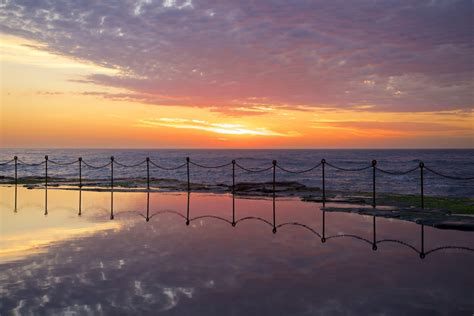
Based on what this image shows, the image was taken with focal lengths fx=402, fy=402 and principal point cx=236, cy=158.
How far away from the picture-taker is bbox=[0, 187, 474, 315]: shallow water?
4.90 meters

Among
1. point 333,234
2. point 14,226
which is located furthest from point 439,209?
point 14,226

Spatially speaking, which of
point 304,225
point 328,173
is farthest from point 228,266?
point 328,173

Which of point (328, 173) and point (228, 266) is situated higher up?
point (328, 173)

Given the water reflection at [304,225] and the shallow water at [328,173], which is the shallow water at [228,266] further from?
the shallow water at [328,173]

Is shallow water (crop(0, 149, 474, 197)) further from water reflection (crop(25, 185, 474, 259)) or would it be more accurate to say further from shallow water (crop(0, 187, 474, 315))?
shallow water (crop(0, 187, 474, 315))

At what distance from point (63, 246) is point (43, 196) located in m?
9.88

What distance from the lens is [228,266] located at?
6.52 metres

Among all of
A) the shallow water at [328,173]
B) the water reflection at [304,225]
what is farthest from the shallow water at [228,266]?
the shallow water at [328,173]

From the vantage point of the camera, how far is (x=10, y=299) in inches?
197

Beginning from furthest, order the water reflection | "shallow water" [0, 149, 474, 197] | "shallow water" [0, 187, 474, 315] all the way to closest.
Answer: "shallow water" [0, 149, 474, 197] < the water reflection < "shallow water" [0, 187, 474, 315]

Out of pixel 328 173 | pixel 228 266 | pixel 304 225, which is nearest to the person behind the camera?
pixel 228 266

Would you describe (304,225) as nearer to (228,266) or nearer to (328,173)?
(228,266)

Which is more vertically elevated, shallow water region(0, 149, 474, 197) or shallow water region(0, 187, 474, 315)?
shallow water region(0, 149, 474, 197)

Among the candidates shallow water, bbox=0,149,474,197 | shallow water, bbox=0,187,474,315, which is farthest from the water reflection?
shallow water, bbox=0,149,474,197
